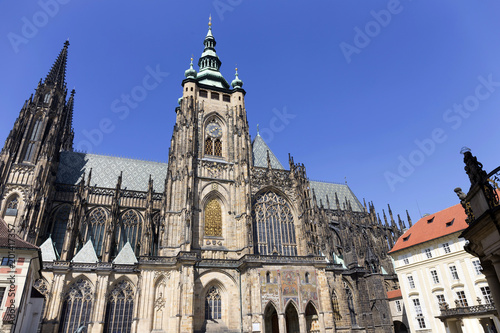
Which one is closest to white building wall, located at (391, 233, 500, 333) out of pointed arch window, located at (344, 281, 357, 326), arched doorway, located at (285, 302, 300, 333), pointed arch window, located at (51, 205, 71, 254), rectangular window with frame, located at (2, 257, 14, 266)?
pointed arch window, located at (344, 281, 357, 326)

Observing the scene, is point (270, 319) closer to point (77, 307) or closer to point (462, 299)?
point (462, 299)

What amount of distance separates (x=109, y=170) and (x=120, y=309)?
1978 cm

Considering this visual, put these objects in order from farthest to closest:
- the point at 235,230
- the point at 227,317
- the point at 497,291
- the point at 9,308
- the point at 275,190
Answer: the point at 275,190 → the point at 235,230 → the point at 227,317 → the point at 9,308 → the point at 497,291

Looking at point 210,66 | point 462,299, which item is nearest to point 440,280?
point 462,299

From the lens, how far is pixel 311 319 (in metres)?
28.9

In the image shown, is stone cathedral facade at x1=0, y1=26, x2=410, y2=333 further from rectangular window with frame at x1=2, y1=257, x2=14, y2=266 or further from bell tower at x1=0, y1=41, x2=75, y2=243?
rectangular window with frame at x1=2, y1=257, x2=14, y2=266

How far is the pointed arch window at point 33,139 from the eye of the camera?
35206 millimetres

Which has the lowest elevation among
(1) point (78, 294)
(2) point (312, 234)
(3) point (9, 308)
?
(3) point (9, 308)

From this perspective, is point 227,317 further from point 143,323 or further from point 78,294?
point 78,294

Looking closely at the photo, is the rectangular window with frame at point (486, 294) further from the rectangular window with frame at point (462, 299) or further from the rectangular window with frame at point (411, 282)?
the rectangular window with frame at point (411, 282)

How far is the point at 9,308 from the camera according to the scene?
57.6ft

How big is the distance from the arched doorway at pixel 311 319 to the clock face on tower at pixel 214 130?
19.8 m

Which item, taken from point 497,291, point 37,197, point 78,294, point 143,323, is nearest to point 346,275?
point 143,323

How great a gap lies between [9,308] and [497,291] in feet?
71.9
